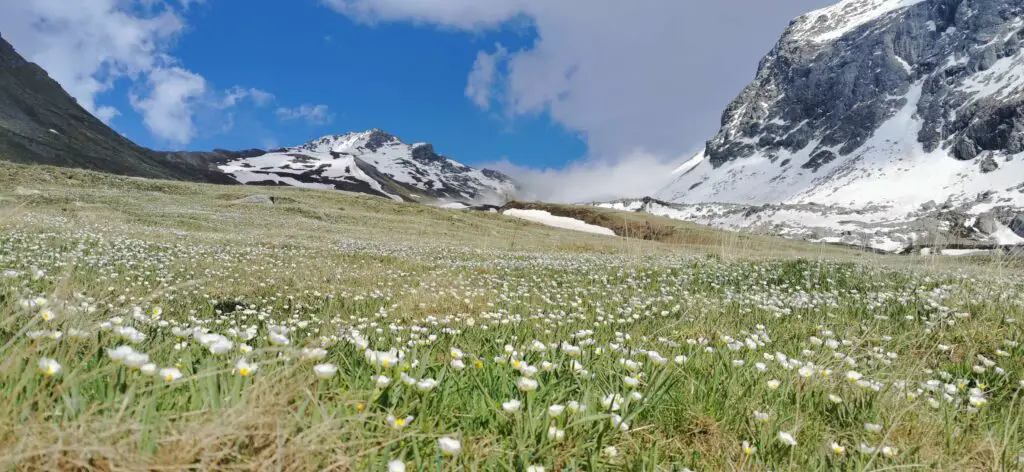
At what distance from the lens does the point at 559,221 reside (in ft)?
216

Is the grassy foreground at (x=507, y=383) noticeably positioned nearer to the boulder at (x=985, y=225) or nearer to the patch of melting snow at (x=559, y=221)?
the patch of melting snow at (x=559, y=221)

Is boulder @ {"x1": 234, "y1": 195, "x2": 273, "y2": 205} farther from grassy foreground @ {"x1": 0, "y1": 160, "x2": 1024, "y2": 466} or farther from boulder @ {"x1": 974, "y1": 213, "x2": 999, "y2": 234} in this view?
boulder @ {"x1": 974, "y1": 213, "x2": 999, "y2": 234}

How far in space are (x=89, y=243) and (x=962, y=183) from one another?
22830 cm

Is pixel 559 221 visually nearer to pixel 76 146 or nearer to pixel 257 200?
pixel 257 200

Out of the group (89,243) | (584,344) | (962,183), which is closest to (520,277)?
(584,344)

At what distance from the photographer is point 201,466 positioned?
4.86 ft

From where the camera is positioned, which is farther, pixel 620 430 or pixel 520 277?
pixel 520 277

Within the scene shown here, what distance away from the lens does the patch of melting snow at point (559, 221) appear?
61125 millimetres

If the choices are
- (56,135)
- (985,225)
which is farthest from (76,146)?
(985,225)

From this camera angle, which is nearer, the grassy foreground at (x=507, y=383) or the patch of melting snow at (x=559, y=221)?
the grassy foreground at (x=507, y=383)

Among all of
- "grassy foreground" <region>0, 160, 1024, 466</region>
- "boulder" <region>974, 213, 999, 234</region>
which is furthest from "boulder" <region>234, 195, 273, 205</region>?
"boulder" <region>974, 213, 999, 234</region>

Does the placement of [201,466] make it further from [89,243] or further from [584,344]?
[89,243]

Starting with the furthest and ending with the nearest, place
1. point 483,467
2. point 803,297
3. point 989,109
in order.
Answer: point 989,109 < point 803,297 < point 483,467

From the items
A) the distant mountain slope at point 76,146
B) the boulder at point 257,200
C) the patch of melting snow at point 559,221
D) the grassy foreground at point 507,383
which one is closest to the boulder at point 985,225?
the patch of melting snow at point 559,221
